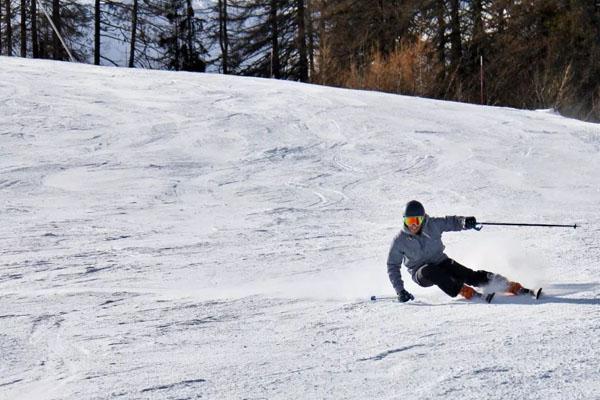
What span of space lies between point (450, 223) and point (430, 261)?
36 centimetres

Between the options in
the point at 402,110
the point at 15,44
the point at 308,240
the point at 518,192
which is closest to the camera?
the point at 308,240

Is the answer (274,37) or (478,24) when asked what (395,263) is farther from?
(274,37)

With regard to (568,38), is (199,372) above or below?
below

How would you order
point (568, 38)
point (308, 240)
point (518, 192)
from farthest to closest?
1. point (568, 38)
2. point (518, 192)
3. point (308, 240)

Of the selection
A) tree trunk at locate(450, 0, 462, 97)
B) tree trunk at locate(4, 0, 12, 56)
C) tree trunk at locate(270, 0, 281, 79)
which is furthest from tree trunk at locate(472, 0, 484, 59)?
tree trunk at locate(4, 0, 12, 56)

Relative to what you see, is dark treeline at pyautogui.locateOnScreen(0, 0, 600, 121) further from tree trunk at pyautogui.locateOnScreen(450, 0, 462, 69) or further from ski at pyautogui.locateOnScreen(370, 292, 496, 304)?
ski at pyautogui.locateOnScreen(370, 292, 496, 304)

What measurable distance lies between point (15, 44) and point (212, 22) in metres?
8.75

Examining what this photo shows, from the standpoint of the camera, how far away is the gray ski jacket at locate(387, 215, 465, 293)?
6863mm

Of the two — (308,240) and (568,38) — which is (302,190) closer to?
(308,240)

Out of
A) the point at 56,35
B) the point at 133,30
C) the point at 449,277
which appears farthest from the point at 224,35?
the point at 449,277

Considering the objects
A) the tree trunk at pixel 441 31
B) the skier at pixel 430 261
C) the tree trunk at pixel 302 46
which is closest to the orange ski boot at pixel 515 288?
the skier at pixel 430 261

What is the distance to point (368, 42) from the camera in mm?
31062

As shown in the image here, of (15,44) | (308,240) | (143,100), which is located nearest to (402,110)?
(143,100)

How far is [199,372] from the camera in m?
5.02
